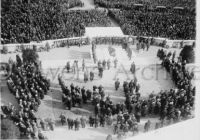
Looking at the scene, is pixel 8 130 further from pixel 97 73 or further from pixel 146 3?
pixel 146 3

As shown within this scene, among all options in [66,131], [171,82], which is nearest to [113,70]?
[171,82]

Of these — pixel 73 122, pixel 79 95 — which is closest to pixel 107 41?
pixel 79 95

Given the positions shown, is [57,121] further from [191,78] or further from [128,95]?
[191,78]

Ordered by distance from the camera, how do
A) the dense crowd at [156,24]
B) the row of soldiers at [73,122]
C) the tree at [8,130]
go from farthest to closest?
the dense crowd at [156,24] < the row of soldiers at [73,122] < the tree at [8,130]

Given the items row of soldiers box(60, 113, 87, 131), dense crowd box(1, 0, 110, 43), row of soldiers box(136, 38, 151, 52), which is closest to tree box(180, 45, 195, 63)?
row of soldiers box(136, 38, 151, 52)

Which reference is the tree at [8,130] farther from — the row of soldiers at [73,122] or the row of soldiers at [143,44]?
the row of soldiers at [143,44]

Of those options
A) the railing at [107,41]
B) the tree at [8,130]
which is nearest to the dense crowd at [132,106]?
the tree at [8,130]

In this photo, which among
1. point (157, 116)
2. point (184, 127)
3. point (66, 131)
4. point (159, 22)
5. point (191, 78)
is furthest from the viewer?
point (159, 22)

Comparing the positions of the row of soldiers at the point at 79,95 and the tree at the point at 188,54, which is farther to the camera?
the tree at the point at 188,54
